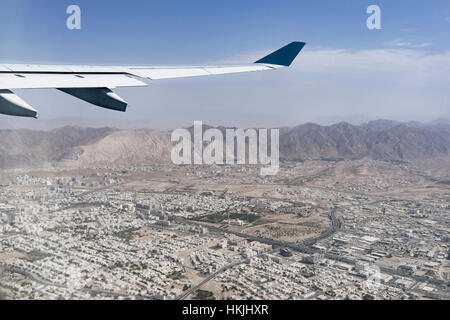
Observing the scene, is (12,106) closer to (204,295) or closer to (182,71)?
(182,71)

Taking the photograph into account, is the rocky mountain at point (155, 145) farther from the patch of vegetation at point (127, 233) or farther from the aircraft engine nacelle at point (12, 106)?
the aircraft engine nacelle at point (12, 106)

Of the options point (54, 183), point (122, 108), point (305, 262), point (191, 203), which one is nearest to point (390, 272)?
point (305, 262)

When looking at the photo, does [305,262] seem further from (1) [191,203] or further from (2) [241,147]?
A: (2) [241,147]

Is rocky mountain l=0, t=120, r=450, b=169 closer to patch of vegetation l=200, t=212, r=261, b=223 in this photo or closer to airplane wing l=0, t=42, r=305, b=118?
patch of vegetation l=200, t=212, r=261, b=223

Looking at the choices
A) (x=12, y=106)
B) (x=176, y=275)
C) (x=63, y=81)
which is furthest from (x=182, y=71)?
(x=176, y=275)

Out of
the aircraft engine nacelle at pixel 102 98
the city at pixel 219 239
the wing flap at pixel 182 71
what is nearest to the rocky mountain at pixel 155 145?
the city at pixel 219 239

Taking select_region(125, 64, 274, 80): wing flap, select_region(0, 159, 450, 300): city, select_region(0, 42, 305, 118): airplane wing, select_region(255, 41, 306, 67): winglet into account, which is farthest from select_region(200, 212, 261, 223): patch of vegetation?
select_region(0, 42, 305, 118): airplane wing
